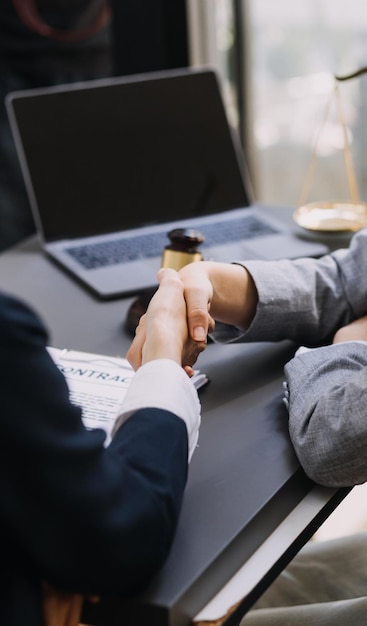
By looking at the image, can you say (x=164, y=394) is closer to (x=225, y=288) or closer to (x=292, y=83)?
(x=225, y=288)

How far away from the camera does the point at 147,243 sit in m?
1.64

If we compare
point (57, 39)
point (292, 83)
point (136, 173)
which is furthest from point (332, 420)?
point (292, 83)

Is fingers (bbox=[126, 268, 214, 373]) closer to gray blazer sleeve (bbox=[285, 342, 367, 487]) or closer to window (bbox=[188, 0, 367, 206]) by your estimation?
gray blazer sleeve (bbox=[285, 342, 367, 487])

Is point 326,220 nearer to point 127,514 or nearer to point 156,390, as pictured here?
point 156,390

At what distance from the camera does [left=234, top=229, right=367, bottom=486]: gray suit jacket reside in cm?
96

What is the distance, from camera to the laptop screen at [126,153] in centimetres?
167

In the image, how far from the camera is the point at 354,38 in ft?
9.48

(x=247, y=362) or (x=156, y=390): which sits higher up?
(x=156, y=390)

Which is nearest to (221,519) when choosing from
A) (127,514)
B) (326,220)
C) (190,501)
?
(190,501)

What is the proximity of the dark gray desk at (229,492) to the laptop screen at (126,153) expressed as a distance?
386 millimetres

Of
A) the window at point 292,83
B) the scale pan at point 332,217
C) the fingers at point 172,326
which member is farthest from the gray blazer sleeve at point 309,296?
the window at point 292,83

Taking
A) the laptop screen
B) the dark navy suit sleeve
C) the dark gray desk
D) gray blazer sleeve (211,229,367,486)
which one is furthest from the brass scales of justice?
the dark navy suit sleeve

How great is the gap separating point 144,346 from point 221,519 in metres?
0.20

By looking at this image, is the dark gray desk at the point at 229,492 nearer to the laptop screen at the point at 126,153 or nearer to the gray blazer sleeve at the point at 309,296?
the gray blazer sleeve at the point at 309,296
